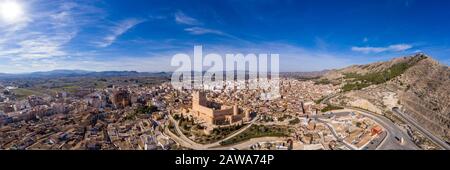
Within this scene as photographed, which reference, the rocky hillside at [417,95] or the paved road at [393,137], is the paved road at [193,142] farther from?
the rocky hillside at [417,95]

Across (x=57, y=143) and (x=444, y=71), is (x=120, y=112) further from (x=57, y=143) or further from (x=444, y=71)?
(x=444, y=71)

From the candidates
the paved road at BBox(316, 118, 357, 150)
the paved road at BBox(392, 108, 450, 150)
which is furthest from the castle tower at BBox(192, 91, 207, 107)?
the paved road at BBox(392, 108, 450, 150)

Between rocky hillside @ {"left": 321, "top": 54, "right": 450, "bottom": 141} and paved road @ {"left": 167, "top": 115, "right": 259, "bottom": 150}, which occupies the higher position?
rocky hillside @ {"left": 321, "top": 54, "right": 450, "bottom": 141}

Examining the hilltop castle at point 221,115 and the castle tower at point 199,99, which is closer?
the hilltop castle at point 221,115

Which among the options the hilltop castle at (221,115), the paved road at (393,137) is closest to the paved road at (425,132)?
the paved road at (393,137)

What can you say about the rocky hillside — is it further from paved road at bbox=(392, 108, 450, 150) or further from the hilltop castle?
the hilltop castle

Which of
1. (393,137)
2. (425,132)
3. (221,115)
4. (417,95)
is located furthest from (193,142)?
(417,95)

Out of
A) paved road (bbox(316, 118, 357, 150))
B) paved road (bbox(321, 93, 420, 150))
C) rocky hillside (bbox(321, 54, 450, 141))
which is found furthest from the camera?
rocky hillside (bbox(321, 54, 450, 141))

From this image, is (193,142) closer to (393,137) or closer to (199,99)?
(199,99)
